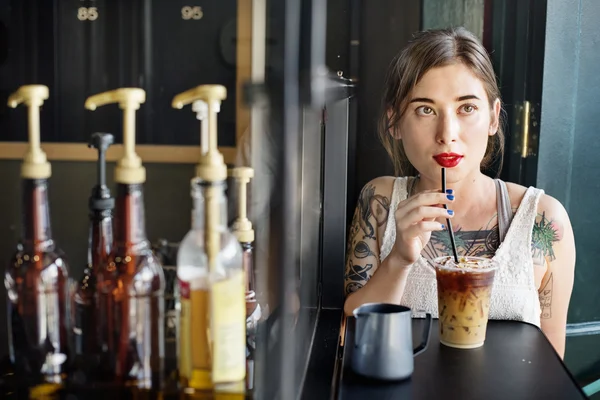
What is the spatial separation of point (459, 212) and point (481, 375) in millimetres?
704

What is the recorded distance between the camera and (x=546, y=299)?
65.9 inches

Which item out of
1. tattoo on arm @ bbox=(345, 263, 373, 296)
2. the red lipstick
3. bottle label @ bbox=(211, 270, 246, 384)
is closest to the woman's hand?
the red lipstick

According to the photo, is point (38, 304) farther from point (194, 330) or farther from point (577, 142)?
point (577, 142)

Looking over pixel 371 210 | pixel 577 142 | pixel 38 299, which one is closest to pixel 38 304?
pixel 38 299

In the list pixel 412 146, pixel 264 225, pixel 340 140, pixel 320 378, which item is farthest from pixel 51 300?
pixel 412 146

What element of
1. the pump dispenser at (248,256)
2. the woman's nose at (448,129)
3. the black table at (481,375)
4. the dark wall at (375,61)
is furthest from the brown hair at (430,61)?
the pump dispenser at (248,256)

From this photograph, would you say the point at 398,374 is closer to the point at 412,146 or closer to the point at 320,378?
the point at 320,378

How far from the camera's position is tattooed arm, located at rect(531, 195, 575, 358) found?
164cm

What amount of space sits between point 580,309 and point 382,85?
2.97 ft

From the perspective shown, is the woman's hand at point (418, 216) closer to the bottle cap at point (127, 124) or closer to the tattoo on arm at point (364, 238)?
the tattoo on arm at point (364, 238)

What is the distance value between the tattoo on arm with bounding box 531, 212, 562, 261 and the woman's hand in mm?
335

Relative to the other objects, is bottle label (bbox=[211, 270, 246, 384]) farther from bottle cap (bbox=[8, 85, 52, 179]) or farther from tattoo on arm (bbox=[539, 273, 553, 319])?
tattoo on arm (bbox=[539, 273, 553, 319])

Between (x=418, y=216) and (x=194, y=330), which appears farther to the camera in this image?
(x=418, y=216)

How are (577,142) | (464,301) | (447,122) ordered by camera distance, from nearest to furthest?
(464,301), (447,122), (577,142)
